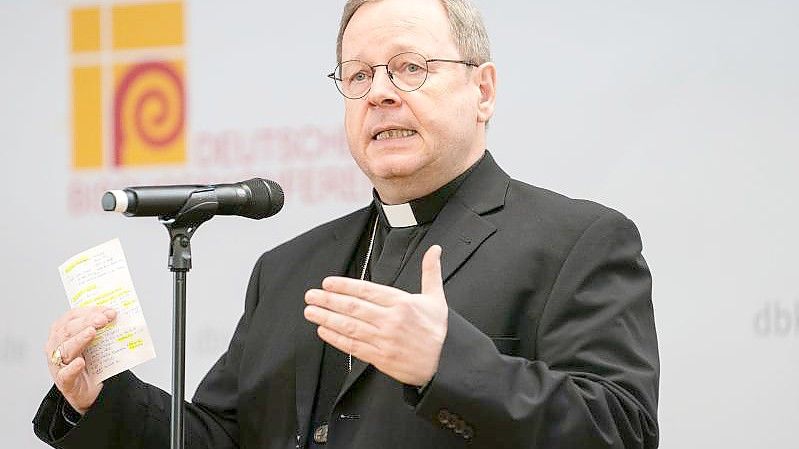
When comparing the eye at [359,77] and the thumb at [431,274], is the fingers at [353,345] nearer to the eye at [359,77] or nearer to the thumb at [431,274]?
the thumb at [431,274]

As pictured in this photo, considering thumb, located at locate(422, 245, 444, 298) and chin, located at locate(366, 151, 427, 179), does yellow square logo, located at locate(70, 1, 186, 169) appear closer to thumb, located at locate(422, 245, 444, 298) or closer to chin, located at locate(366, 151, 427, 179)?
chin, located at locate(366, 151, 427, 179)

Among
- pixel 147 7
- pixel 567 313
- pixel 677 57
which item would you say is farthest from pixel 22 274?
pixel 567 313

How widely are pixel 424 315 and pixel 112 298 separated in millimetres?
813

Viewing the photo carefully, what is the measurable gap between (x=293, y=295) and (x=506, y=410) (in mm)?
959

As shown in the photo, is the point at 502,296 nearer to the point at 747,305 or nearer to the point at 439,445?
the point at 439,445

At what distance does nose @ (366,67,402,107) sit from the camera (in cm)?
282

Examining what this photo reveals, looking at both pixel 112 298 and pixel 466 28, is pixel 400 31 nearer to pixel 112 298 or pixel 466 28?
pixel 466 28

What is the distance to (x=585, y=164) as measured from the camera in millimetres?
4156

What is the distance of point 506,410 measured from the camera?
2.22m

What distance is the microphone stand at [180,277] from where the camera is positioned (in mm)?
2400

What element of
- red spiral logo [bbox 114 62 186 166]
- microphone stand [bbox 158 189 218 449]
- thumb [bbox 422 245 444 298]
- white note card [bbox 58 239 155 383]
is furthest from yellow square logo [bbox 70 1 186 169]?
thumb [bbox 422 245 444 298]

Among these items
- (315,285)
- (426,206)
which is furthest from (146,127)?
(426,206)

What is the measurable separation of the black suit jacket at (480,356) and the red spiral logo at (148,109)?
1803 mm

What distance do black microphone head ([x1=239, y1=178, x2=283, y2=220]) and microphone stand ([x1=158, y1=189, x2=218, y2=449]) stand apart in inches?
5.3
